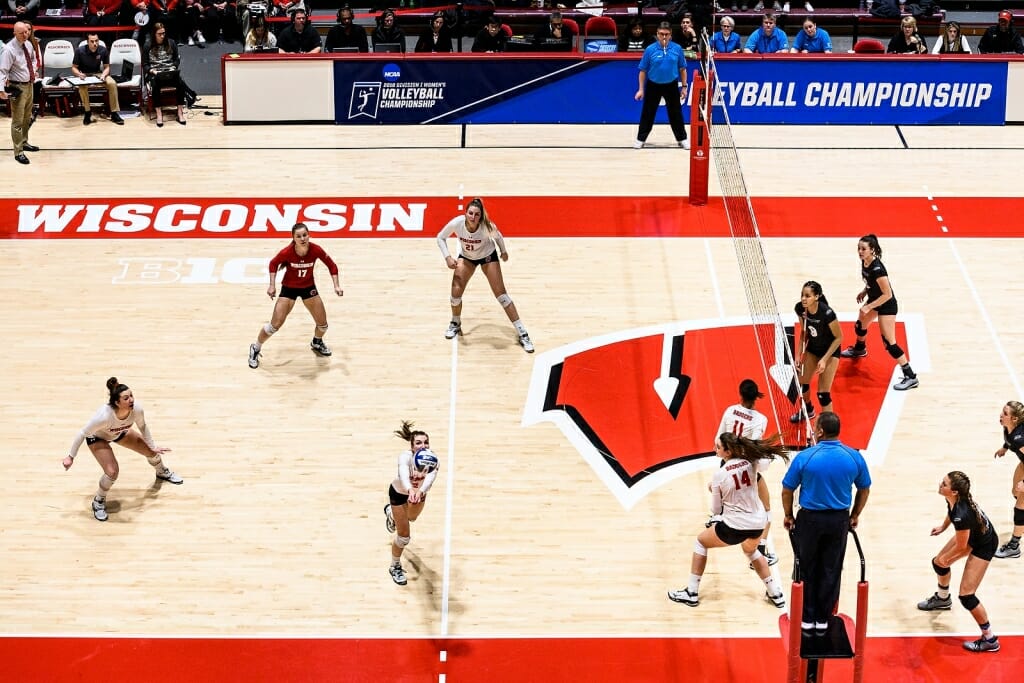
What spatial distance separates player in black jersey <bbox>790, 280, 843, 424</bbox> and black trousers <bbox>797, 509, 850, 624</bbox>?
9.79ft

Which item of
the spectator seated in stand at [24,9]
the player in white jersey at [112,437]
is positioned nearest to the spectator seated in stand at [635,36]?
the spectator seated in stand at [24,9]

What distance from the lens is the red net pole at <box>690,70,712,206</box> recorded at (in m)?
19.2

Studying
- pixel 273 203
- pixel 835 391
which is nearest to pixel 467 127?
pixel 273 203

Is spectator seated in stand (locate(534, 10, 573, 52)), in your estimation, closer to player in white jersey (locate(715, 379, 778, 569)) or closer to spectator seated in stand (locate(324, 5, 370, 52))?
spectator seated in stand (locate(324, 5, 370, 52))

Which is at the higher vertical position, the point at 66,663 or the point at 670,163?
the point at 670,163

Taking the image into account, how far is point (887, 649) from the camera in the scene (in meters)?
11.3

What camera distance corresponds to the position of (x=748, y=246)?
17500mm

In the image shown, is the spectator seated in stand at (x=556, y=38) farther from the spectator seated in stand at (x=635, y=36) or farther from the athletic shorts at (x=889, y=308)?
the athletic shorts at (x=889, y=308)

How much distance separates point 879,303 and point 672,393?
2400mm

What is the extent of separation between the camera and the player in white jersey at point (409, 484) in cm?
1119

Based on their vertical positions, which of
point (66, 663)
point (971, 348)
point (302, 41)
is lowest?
point (66, 663)

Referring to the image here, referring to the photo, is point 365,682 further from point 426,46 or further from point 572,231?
point 426,46

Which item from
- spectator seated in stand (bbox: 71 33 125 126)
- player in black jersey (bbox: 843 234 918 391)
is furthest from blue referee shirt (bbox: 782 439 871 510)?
spectator seated in stand (bbox: 71 33 125 126)

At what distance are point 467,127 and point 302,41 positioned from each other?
3.48 m
